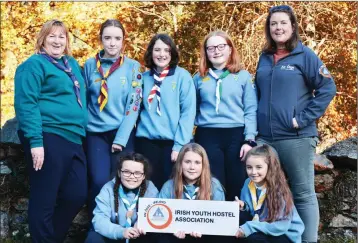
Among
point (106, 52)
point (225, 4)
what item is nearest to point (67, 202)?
point (106, 52)

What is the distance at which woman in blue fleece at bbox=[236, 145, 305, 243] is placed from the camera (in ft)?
14.4

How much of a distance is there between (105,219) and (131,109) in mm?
967

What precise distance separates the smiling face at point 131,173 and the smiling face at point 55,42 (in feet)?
3.42

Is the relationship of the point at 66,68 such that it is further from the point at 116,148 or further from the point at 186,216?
the point at 186,216

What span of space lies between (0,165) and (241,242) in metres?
2.66

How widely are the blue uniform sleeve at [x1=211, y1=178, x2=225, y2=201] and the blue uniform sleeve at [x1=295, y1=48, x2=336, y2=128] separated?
32.2 inches

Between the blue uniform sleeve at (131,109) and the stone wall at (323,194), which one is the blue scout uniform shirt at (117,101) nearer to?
the blue uniform sleeve at (131,109)

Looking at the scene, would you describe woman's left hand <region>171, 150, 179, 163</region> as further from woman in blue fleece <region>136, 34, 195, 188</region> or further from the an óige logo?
the an óige logo

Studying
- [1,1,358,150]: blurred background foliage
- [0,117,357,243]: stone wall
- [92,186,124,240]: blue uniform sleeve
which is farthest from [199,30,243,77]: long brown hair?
[1,1,358,150]: blurred background foliage

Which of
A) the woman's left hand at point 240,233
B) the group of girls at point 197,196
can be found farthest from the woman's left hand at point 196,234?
the woman's left hand at point 240,233

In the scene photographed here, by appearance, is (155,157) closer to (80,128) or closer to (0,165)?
(80,128)

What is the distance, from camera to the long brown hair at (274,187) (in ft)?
14.6

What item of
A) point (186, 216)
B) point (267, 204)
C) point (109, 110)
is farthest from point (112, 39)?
point (267, 204)

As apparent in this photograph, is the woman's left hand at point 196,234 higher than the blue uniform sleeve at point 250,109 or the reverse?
the reverse
